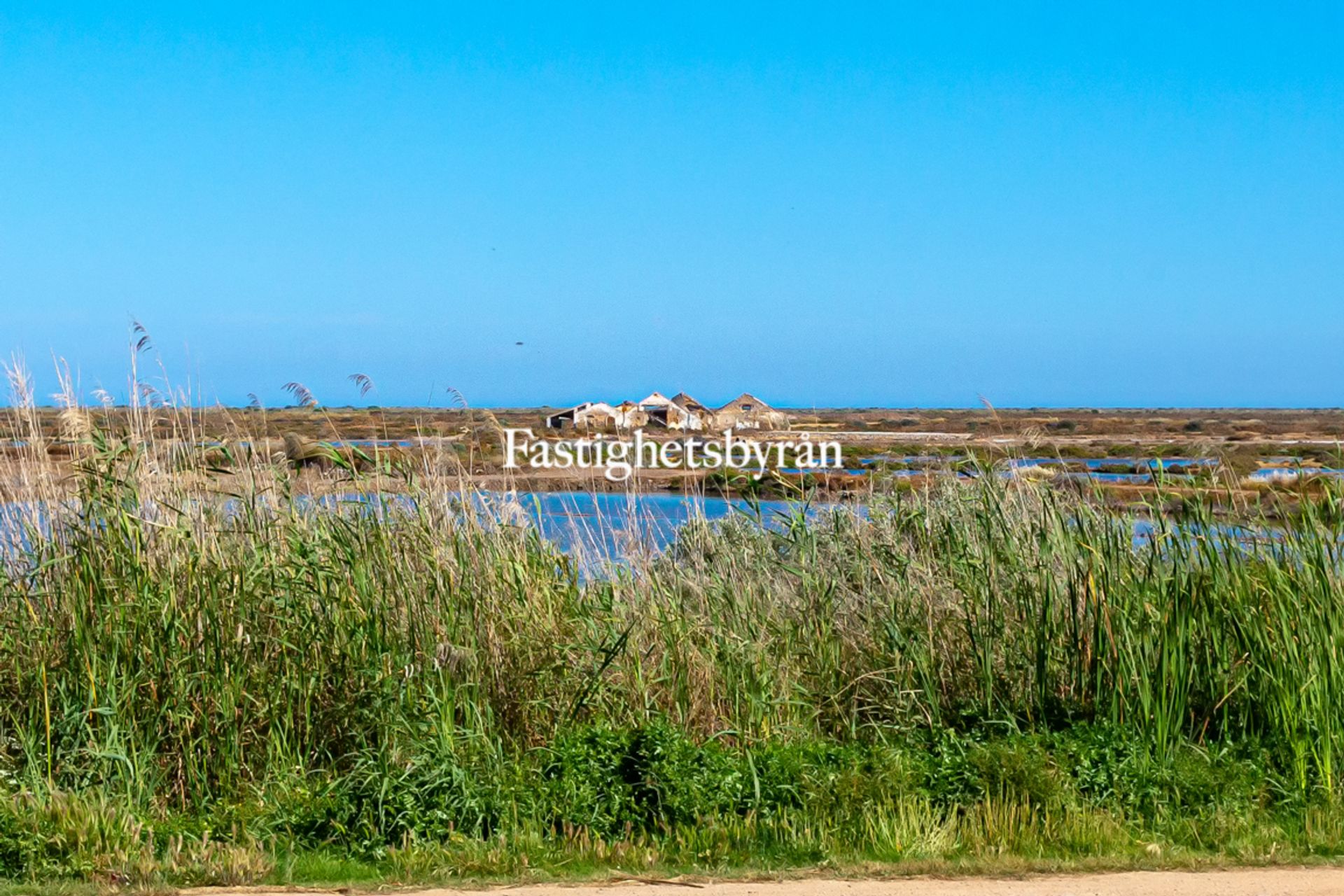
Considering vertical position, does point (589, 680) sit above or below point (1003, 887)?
above

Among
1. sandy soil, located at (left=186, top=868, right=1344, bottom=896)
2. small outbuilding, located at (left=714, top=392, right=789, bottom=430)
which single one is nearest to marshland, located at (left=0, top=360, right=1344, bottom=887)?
sandy soil, located at (left=186, top=868, right=1344, bottom=896)

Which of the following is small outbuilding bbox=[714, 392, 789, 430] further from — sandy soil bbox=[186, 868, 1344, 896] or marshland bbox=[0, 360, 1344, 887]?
sandy soil bbox=[186, 868, 1344, 896]

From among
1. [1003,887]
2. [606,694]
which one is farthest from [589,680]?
[1003,887]

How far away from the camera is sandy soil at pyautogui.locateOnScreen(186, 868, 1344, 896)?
4.92 meters

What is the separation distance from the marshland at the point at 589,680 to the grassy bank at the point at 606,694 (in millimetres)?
20

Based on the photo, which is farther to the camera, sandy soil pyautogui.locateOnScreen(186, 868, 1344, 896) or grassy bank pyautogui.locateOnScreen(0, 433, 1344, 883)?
grassy bank pyautogui.locateOnScreen(0, 433, 1344, 883)

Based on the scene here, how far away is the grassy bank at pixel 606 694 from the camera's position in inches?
216

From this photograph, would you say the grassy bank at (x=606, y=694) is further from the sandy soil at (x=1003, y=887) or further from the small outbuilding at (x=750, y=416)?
the small outbuilding at (x=750, y=416)

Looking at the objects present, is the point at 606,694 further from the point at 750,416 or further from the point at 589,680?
the point at 750,416

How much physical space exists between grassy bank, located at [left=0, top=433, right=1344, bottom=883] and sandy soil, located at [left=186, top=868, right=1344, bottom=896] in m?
0.19

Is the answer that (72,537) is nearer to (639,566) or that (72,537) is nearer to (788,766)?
(639,566)

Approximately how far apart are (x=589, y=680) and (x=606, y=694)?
5.9 inches

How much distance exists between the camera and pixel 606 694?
672 centimetres

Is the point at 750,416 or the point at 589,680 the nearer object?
the point at 589,680
